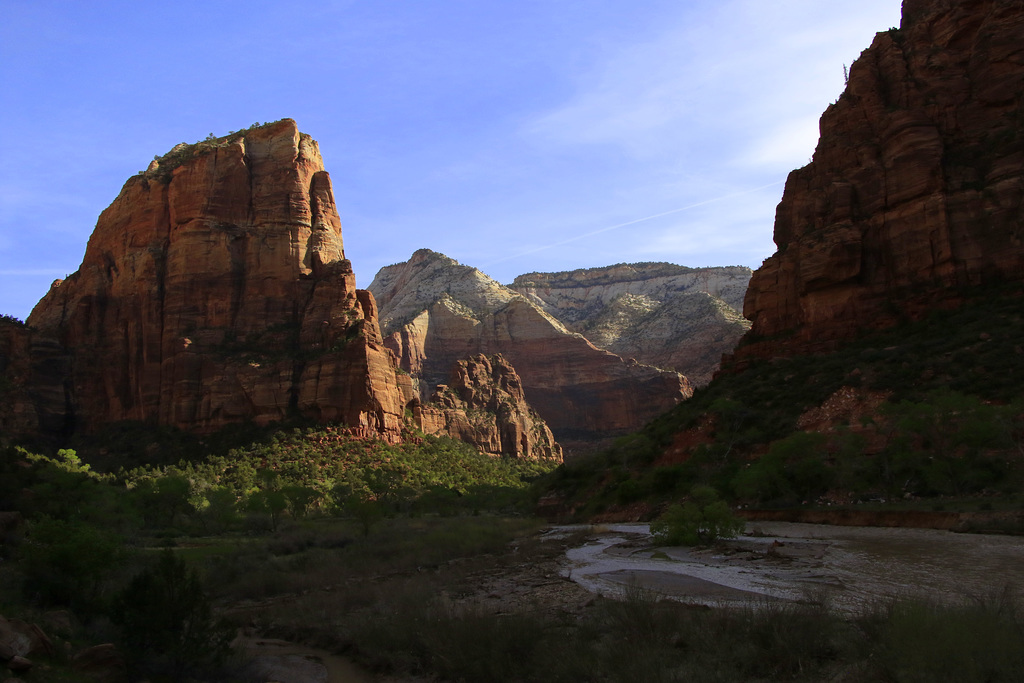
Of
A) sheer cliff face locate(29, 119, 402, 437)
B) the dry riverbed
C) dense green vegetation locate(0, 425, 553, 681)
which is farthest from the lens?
sheer cliff face locate(29, 119, 402, 437)

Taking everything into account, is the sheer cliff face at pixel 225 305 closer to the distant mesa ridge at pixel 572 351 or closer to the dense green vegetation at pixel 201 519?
the dense green vegetation at pixel 201 519

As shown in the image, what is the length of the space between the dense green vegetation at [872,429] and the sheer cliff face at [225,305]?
113ft

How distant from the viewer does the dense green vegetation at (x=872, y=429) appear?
3027 cm

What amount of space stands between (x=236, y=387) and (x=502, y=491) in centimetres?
2854

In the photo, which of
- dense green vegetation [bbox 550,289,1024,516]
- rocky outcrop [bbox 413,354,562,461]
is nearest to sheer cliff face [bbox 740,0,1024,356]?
dense green vegetation [bbox 550,289,1024,516]

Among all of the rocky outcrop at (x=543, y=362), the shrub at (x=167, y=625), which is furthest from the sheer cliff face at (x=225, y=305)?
the rocky outcrop at (x=543, y=362)

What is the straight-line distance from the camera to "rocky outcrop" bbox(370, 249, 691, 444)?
5989 inches

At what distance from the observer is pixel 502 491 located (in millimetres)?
76500

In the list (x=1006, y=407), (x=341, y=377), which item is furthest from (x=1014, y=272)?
(x=341, y=377)

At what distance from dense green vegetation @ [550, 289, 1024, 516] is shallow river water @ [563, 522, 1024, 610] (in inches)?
281

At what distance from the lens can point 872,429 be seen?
36.7 m

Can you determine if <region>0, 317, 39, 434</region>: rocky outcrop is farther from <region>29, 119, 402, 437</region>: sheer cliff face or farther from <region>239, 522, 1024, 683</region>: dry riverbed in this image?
<region>239, 522, 1024, 683</region>: dry riverbed

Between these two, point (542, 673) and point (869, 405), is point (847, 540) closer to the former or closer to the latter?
point (542, 673)

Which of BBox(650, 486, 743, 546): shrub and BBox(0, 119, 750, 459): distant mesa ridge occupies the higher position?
BBox(0, 119, 750, 459): distant mesa ridge
